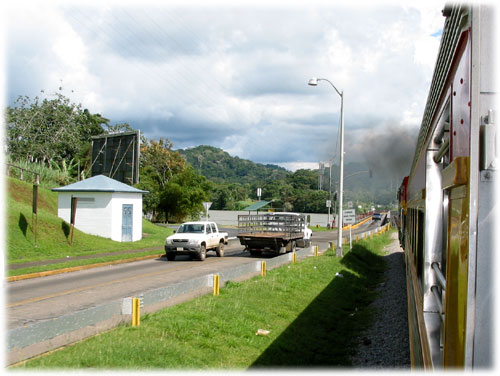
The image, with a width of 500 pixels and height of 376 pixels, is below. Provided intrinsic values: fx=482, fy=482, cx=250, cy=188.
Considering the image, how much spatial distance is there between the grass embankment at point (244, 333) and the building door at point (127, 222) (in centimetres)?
1542

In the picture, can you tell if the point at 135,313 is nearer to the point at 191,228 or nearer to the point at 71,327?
the point at 71,327

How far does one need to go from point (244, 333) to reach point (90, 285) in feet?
24.0

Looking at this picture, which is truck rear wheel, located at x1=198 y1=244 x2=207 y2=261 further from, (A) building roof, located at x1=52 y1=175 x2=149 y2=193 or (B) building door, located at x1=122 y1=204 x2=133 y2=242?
(B) building door, located at x1=122 y1=204 x2=133 y2=242

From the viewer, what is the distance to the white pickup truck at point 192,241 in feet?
67.1

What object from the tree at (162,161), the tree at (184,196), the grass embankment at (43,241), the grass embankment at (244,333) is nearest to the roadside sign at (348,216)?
the grass embankment at (244,333)

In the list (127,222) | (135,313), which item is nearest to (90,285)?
(135,313)

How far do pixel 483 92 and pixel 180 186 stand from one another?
5211cm

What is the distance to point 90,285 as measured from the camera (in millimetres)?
13852

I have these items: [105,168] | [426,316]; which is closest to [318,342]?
[426,316]

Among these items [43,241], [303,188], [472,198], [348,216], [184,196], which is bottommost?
[43,241]

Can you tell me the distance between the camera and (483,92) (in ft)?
7.22

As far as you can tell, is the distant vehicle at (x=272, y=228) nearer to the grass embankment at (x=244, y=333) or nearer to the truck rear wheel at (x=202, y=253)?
the truck rear wheel at (x=202, y=253)

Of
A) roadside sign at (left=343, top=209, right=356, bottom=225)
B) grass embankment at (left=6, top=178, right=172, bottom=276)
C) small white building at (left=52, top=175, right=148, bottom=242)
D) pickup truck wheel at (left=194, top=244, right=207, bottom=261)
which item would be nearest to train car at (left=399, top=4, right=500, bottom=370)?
grass embankment at (left=6, top=178, right=172, bottom=276)

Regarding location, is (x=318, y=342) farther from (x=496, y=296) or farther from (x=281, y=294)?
A: (x=496, y=296)
